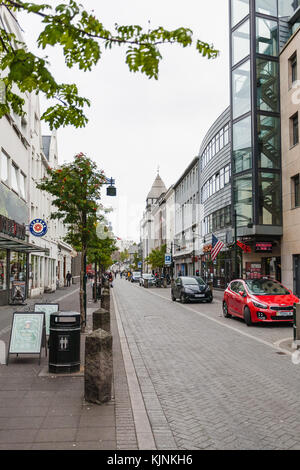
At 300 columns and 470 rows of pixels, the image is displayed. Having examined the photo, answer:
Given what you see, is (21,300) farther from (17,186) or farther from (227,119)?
(227,119)

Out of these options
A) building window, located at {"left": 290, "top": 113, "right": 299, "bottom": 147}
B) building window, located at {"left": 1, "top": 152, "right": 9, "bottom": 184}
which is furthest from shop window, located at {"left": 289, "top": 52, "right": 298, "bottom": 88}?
building window, located at {"left": 1, "top": 152, "right": 9, "bottom": 184}

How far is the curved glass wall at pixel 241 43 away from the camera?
2911cm

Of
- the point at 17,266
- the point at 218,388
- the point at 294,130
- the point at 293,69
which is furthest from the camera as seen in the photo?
the point at 293,69

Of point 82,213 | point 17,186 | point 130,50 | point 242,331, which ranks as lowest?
point 242,331

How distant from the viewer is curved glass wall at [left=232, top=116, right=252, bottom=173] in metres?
28.9

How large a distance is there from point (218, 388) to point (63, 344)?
2611 mm

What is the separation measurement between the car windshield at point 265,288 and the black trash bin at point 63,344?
8.67m

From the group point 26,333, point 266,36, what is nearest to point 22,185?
point 266,36

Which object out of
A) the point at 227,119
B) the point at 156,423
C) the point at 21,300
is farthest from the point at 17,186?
the point at 156,423

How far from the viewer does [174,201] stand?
71.6 metres

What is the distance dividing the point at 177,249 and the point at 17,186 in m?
39.1

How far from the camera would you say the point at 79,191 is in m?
12.2

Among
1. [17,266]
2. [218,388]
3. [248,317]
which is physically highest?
[17,266]

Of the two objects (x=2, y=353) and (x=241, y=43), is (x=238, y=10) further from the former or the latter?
(x=2, y=353)
